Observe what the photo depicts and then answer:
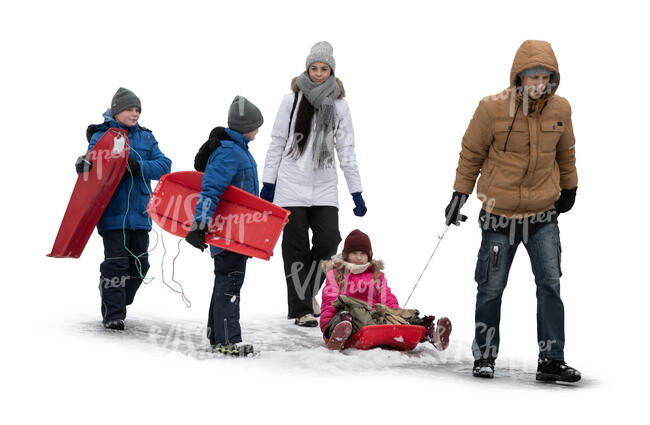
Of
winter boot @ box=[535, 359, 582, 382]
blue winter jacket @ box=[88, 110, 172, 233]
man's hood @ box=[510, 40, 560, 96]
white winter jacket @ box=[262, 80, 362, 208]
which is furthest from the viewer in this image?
white winter jacket @ box=[262, 80, 362, 208]

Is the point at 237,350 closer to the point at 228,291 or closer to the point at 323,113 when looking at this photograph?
the point at 228,291

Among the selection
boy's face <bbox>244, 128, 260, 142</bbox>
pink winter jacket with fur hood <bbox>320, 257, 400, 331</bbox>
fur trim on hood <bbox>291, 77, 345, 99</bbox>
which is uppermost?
fur trim on hood <bbox>291, 77, 345, 99</bbox>

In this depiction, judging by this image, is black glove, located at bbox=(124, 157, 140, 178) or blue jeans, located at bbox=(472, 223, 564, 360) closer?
blue jeans, located at bbox=(472, 223, 564, 360)

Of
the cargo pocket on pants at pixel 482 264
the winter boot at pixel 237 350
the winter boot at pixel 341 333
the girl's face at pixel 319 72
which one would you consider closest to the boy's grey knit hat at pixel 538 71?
the cargo pocket on pants at pixel 482 264

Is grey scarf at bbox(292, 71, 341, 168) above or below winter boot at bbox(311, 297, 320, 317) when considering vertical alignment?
above

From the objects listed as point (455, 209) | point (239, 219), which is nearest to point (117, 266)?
point (239, 219)

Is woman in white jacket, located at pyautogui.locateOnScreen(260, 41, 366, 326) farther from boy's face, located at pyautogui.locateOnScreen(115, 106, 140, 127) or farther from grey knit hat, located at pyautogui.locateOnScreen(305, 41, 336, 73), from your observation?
boy's face, located at pyautogui.locateOnScreen(115, 106, 140, 127)

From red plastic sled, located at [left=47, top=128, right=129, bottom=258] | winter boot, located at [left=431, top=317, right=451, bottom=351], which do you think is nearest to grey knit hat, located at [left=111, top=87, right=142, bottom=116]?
red plastic sled, located at [left=47, top=128, right=129, bottom=258]

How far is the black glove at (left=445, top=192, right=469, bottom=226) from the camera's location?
6.80 meters

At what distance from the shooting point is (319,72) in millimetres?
8312

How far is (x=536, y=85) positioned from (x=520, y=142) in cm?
40

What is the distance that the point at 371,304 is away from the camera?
25.2 feet

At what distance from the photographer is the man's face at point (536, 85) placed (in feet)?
21.1

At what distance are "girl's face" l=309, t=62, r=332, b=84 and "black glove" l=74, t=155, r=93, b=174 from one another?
2.07 meters
